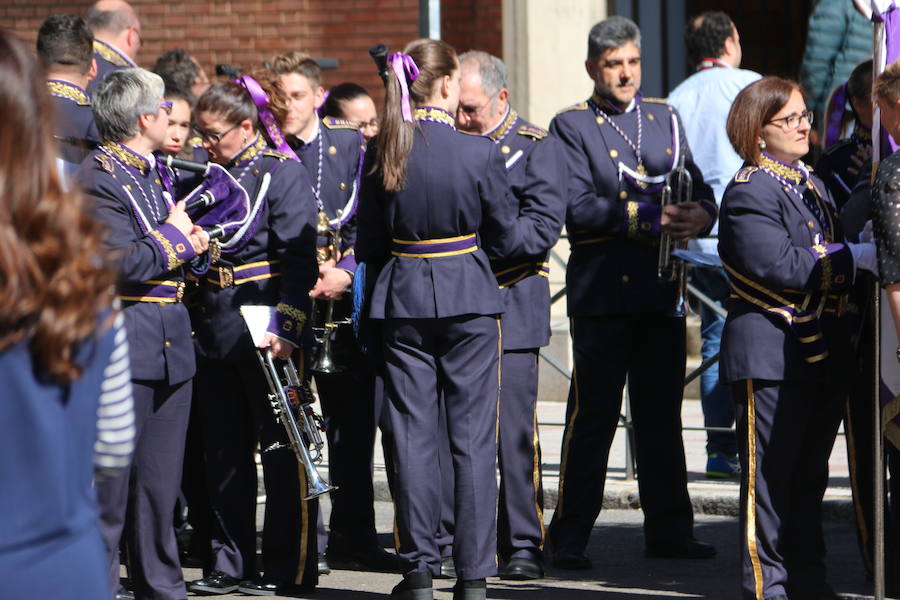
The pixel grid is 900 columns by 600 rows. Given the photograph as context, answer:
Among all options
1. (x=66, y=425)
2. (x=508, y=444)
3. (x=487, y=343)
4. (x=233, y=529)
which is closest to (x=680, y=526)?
(x=508, y=444)

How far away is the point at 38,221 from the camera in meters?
2.29

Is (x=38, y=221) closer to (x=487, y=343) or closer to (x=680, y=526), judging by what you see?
(x=487, y=343)

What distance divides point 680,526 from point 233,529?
189 centimetres

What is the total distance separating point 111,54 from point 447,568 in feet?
11.6

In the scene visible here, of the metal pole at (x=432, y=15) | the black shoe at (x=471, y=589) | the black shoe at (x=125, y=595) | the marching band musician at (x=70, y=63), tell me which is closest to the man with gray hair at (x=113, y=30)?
the marching band musician at (x=70, y=63)

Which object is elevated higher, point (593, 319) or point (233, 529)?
point (593, 319)

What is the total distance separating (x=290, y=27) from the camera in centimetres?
1163

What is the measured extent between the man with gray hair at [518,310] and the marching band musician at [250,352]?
2.54ft

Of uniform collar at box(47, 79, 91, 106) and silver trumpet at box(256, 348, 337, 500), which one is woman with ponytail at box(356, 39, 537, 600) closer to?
silver trumpet at box(256, 348, 337, 500)

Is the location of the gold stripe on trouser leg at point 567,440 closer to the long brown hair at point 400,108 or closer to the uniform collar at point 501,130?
the uniform collar at point 501,130

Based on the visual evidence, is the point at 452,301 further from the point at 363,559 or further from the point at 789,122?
the point at 363,559

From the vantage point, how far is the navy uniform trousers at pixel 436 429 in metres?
5.55

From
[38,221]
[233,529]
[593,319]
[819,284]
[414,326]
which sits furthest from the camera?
[593,319]

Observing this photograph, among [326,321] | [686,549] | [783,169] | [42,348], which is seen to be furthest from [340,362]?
[42,348]
